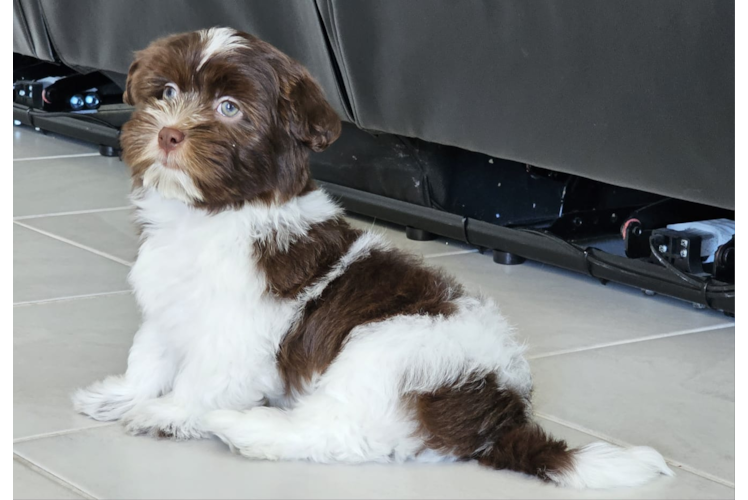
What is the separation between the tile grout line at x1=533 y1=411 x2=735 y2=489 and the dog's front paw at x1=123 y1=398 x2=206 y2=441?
0.69 m

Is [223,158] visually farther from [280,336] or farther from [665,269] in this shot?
[665,269]

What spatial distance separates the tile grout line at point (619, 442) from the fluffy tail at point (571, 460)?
0.08 meters

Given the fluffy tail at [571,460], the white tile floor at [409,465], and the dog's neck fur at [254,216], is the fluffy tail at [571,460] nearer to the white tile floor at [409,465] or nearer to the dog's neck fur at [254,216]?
the white tile floor at [409,465]

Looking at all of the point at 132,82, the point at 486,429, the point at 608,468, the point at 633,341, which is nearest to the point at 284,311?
the point at 486,429

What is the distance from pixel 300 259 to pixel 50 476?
57cm

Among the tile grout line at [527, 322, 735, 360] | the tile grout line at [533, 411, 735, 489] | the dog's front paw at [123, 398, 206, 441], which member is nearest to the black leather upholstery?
the tile grout line at [527, 322, 735, 360]

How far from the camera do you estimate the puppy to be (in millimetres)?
1803

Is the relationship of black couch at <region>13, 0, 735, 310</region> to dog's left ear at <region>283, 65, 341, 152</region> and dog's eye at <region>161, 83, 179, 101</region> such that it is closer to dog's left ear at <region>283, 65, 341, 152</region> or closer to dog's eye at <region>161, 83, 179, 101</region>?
dog's left ear at <region>283, 65, 341, 152</region>

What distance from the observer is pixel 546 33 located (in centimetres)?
259

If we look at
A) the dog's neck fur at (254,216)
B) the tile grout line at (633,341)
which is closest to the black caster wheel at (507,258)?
the tile grout line at (633,341)

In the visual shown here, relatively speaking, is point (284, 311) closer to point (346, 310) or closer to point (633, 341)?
point (346, 310)

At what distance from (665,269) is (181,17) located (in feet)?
6.39

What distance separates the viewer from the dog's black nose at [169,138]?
180cm
